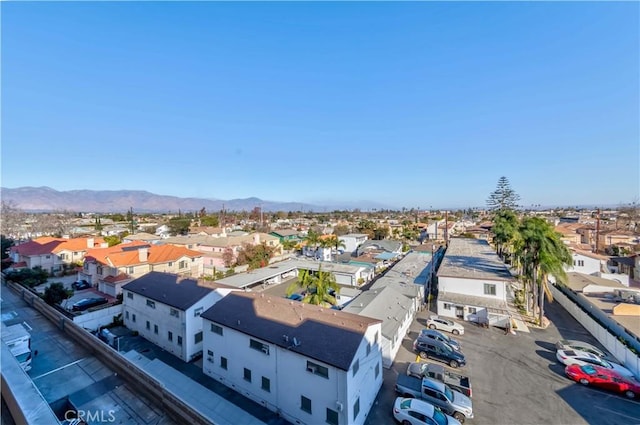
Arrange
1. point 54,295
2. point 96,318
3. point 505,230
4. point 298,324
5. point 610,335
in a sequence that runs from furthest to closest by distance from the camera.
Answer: point 505,230 < point 54,295 < point 96,318 < point 610,335 < point 298,324

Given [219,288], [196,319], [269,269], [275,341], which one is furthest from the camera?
[269,269]

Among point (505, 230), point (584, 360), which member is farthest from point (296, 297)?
point (505, 230)

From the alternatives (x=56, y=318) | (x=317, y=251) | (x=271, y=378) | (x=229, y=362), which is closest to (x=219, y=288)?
(x=229, y=362)


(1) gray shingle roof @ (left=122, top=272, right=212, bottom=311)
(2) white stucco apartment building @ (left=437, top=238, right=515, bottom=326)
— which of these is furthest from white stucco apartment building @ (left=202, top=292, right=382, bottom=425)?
(2) white stucco apartment building @ (left=437, top=238, right=515, bottom=326)

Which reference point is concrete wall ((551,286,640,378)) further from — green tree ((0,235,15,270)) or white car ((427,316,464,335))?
green tree ((0,235,15,270))

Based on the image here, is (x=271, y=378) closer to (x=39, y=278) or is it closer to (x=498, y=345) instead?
(x=498, y=345)

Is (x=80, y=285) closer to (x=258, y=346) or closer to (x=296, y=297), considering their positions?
(x=296, y=297)
